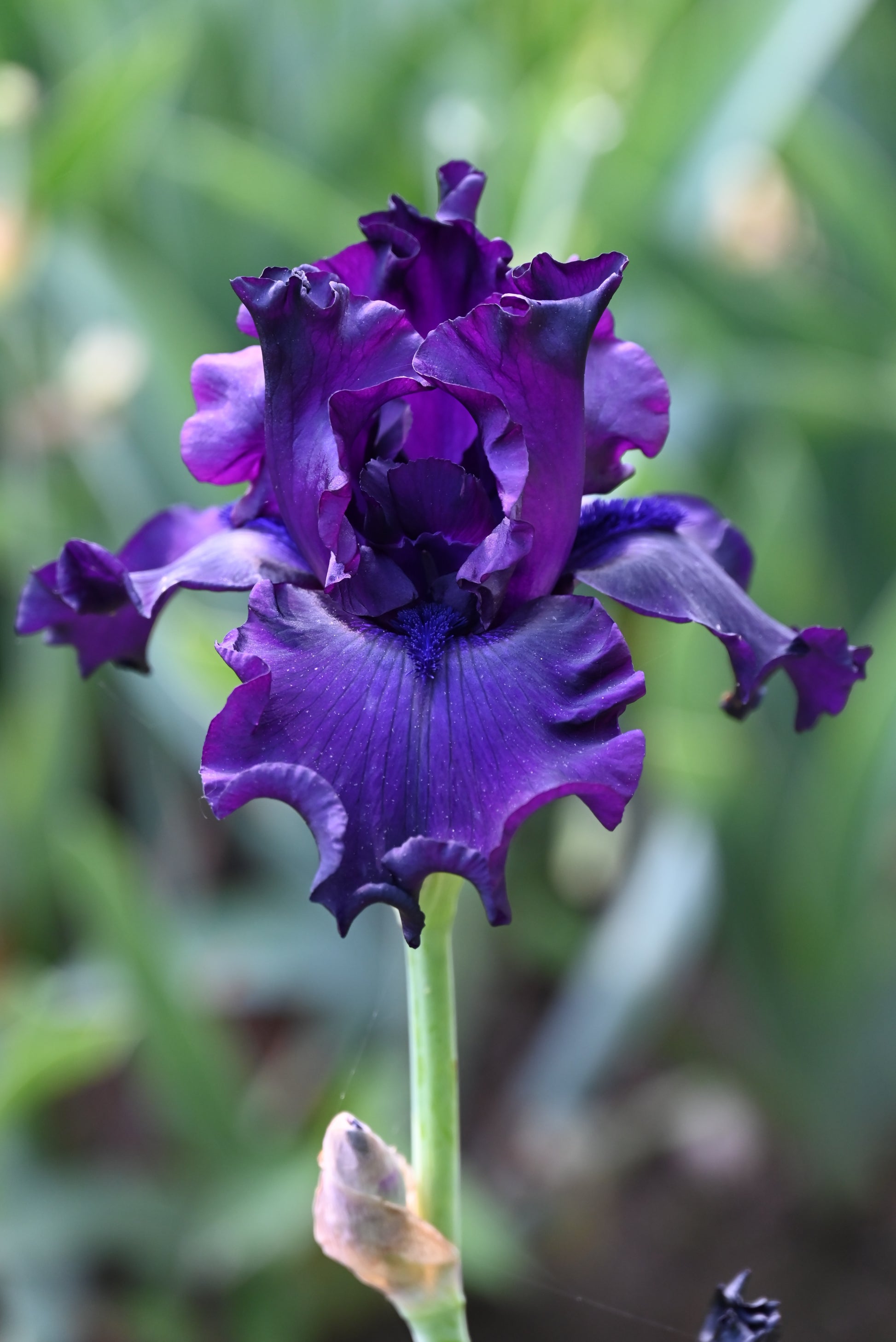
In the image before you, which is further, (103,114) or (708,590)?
(103,114)

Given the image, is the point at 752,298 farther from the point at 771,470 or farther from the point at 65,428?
the point at 65,428

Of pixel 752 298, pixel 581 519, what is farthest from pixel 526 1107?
pixel 581 519

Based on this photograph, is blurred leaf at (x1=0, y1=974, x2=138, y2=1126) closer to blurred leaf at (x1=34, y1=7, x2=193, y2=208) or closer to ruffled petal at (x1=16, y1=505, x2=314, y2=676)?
ruffled petal at (x1=16, y1=505, x2=314, y2=676)

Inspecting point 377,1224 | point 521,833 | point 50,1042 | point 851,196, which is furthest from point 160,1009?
point 851,196

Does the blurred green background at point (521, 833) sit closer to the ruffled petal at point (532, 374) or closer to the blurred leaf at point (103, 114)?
the blurred leaf at point (103, 114)

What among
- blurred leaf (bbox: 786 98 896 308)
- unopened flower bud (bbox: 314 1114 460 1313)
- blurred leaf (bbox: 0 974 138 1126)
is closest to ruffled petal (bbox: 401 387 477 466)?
unopened flower bud (bbox: 314 1114 460 1313)

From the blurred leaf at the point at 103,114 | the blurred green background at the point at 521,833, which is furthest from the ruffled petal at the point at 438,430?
the blurred leaf at the point at 103,114

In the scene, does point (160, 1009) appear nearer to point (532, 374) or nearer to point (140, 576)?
point (140, 576)
